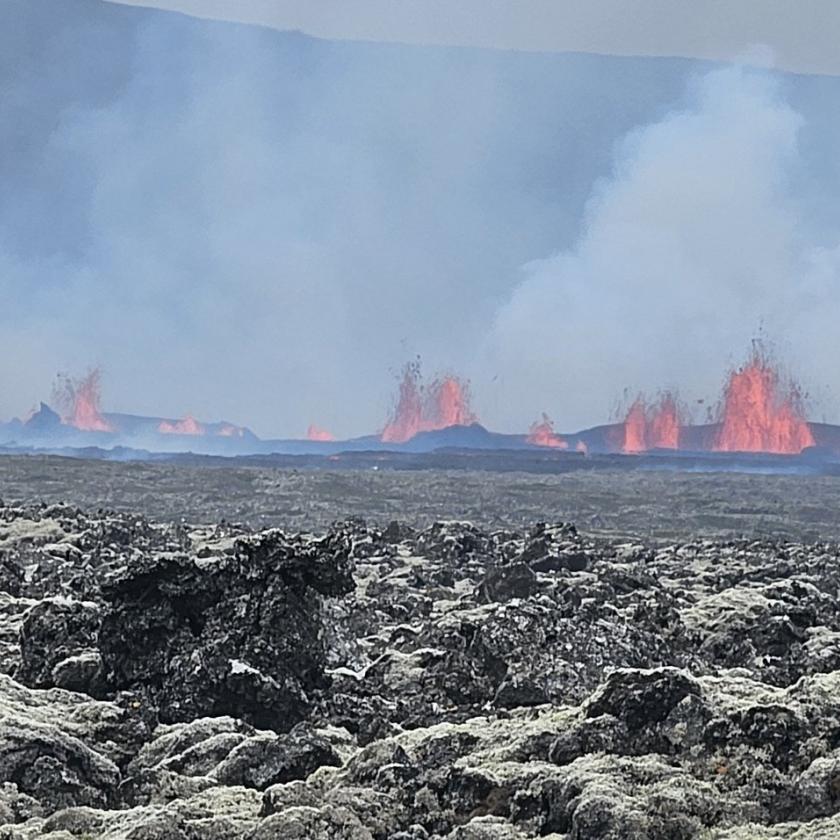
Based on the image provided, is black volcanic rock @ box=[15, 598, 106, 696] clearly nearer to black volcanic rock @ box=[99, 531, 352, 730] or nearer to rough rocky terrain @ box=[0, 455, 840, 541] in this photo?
black volcanic rock @ box=[99, 531, 352, 730]

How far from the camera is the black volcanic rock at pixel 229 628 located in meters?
15.2

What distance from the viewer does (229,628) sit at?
16.0m

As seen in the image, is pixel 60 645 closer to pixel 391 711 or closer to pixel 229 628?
pixel 229 628

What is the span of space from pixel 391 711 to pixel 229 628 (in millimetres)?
2432

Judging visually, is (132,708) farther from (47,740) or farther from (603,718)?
(603,718)

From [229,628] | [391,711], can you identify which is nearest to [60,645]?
[229,628]

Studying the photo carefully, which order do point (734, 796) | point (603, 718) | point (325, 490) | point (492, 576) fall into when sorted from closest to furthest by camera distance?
point (734, 796)
point (603, 718)
point (492, 576)
point (325, 490)

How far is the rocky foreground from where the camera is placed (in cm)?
1044

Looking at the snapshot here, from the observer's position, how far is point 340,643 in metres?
17.8

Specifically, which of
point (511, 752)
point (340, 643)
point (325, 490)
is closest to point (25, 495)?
point (325, 490)

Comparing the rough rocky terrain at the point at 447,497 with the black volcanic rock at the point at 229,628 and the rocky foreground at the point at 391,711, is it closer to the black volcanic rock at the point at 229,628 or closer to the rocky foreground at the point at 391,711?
the rocky foreground at the point at 391,711

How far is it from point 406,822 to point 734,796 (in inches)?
112

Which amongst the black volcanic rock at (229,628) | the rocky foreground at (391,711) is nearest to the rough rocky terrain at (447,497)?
the rocky foreground at (391,711)

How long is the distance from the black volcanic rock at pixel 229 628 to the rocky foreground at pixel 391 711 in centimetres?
3
